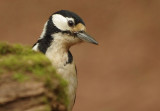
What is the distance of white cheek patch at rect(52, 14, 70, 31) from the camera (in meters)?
3.94

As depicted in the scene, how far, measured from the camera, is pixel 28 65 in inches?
99.3

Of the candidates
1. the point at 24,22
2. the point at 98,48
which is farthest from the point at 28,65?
the point at 24,22

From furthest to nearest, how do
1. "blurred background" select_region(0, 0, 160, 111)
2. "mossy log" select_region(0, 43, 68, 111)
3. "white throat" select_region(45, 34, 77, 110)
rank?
"blurred background" select_region(0, 0, 160, 111) < "white throat" select_region(45, 34, 77, 110) < "mossy log" select_region(0, 43, 68, 111)

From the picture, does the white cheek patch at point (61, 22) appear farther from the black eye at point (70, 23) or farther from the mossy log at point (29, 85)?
the mossy log at point (29, 85)

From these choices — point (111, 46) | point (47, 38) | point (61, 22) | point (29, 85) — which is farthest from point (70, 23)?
point (111, 46)

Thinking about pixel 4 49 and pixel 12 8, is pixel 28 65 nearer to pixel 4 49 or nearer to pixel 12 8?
pixel 4 49

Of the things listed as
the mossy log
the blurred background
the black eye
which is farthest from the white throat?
the blurred background

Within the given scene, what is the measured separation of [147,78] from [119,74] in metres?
0.46

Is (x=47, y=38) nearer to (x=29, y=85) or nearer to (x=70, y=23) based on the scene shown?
(x=70, y=23)

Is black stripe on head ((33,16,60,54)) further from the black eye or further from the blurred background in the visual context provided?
the blurred background

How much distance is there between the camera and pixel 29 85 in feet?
7.98

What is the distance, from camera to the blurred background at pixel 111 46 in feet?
28.2

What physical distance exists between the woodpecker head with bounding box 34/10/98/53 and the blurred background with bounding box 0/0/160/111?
4397mm

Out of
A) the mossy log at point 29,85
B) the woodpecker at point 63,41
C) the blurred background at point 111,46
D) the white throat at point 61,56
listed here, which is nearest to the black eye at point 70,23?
the woodpecker at point 63,41
